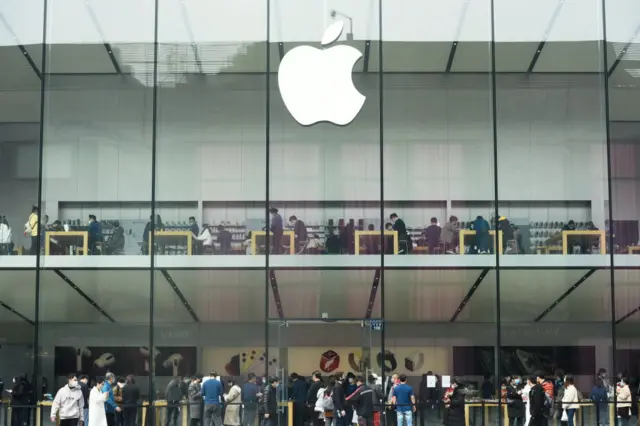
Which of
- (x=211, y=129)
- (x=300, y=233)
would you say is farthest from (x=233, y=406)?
(x=211, y=129)

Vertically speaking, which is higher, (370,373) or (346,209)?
(346,209)

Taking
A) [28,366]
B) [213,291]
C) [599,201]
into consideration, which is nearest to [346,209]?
[213,291]

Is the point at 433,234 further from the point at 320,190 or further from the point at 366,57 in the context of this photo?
the point at 366,57

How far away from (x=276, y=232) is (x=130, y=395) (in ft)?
12.4

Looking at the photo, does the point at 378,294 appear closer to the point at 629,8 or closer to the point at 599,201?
the point at 599,201

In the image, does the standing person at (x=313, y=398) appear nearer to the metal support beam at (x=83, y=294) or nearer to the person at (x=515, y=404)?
the person at (x=515, y=404)

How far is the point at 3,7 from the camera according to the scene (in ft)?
65.0

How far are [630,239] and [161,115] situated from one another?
8.65m

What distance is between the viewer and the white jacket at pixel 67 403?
17.2 meters

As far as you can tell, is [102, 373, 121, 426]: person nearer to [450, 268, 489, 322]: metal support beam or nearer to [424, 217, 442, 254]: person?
[424, 217, 442, 254]: person

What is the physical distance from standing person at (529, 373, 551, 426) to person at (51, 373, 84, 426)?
24.1 feet

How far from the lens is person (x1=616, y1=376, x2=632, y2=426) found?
18.2m

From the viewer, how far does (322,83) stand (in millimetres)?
19266

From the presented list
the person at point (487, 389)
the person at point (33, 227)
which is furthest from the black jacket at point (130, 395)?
the person at point (487, 389)
